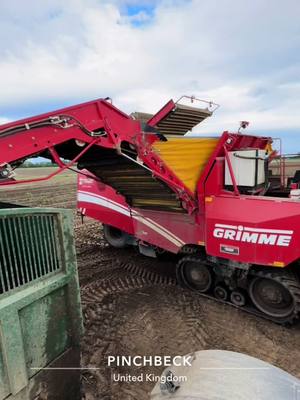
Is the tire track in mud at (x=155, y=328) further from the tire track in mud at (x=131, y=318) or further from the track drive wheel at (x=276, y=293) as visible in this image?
the track drive wheel at (x=276, y=293)

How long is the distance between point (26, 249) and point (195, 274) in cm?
298

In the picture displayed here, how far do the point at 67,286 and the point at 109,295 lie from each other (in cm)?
248

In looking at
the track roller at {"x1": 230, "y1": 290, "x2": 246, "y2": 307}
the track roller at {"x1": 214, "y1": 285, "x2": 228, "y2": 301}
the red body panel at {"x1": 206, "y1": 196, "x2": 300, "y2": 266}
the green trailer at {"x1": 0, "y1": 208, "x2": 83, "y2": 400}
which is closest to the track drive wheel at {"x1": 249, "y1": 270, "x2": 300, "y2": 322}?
the track roller at {"x1": 230, "y1": 290, "x2": 246, "y2": 307}

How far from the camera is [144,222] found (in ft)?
16.6

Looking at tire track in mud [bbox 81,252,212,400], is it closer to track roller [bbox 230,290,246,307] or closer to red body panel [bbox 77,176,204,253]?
track roller [bbox 230,290,246,307]

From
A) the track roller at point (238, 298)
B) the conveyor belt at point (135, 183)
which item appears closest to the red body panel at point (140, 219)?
the conveyor belt at point (135, 183)

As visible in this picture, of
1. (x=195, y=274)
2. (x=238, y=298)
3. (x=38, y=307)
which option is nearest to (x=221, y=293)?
(x=238, y=298)

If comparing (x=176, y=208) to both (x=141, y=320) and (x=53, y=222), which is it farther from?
(x=53, y=222)

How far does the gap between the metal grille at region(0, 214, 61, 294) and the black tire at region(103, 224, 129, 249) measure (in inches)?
164

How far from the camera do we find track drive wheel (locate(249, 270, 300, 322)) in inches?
141

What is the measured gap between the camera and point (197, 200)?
13.8ft

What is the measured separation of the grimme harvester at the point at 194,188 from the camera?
3.15 meters

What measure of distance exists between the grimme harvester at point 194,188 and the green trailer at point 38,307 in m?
0.84

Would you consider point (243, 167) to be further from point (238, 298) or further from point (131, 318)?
point (131, 318)
